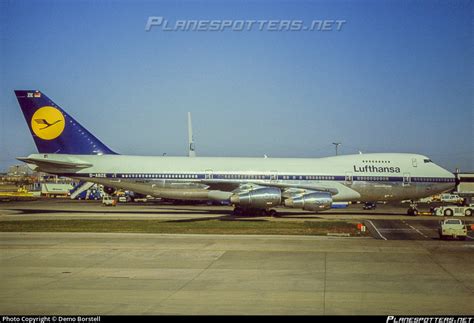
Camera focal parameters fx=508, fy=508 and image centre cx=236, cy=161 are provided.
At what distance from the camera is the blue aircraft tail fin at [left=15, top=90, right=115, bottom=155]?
41750mm

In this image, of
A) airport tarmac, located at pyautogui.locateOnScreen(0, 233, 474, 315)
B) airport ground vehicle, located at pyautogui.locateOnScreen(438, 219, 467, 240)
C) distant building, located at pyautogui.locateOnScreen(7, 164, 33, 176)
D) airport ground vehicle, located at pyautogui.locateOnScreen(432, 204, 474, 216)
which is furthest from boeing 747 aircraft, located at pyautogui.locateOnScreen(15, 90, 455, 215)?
distant building, located at pyautogui.locateOnScreen(7, 164, 33, 176)

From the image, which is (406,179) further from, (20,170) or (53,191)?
(20,170)

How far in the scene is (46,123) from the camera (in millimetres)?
42031

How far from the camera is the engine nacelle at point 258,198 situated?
3828 centimetres

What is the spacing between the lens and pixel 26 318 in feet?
35.1

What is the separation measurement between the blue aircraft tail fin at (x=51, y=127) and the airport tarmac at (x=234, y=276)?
18266 mm

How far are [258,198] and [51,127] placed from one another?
60.2 feet

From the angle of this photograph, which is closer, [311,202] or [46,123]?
[311,202]

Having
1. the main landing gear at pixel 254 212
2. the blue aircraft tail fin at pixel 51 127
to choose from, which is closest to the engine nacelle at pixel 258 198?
the main landing gear at pixel 254 212

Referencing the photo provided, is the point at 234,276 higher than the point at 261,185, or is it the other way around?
the point at 261,185

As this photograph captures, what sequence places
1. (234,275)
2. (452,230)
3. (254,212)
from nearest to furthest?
(234,275)
(452,230)
(254,212)

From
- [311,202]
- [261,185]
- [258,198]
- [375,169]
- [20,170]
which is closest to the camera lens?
[258,198]

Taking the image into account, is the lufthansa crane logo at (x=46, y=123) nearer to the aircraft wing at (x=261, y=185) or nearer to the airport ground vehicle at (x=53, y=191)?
the aircraft wing at (x=261, y=185)

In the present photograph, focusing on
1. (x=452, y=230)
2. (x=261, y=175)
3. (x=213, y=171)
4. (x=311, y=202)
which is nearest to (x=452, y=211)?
(x=311, y=202)
